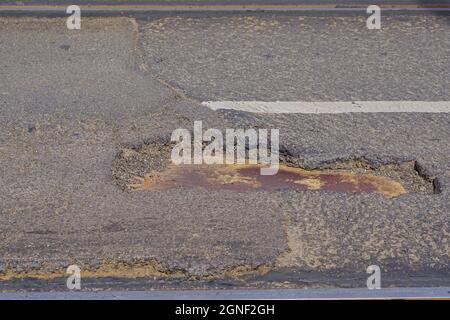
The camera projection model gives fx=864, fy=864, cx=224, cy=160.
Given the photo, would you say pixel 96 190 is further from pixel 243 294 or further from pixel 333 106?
pixel 333 106

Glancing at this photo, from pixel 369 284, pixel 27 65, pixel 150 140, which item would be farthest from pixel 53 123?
pixel 369 284

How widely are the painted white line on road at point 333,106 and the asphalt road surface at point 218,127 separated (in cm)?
8

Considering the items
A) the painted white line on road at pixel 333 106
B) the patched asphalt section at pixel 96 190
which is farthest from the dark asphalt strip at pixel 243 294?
the painted white line on road at pixel 333 106

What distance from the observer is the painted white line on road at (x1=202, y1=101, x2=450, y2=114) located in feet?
19.2

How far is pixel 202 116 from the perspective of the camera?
5.75m

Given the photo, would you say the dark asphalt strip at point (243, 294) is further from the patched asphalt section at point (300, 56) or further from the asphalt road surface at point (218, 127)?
the patched asphalt section at point (300, 56)

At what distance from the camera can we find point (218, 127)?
5594mm

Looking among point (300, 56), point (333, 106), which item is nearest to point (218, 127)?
point (333, 106)

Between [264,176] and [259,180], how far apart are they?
Result: 5 centimetres

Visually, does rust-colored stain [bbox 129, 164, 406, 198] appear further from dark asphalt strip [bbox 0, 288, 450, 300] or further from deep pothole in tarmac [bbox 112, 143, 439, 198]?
dark asphalt strip [bbox 0, 288, 450, 300]

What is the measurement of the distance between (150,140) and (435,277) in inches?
81.2

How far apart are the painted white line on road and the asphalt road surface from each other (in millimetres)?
77

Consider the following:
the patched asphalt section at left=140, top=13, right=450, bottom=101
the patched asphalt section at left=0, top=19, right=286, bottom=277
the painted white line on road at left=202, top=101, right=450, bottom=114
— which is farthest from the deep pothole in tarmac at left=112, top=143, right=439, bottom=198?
Answer: the patched asphalt section at left=140, top=13, right=450, bottom=101

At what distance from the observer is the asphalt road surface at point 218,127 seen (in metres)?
4.24
